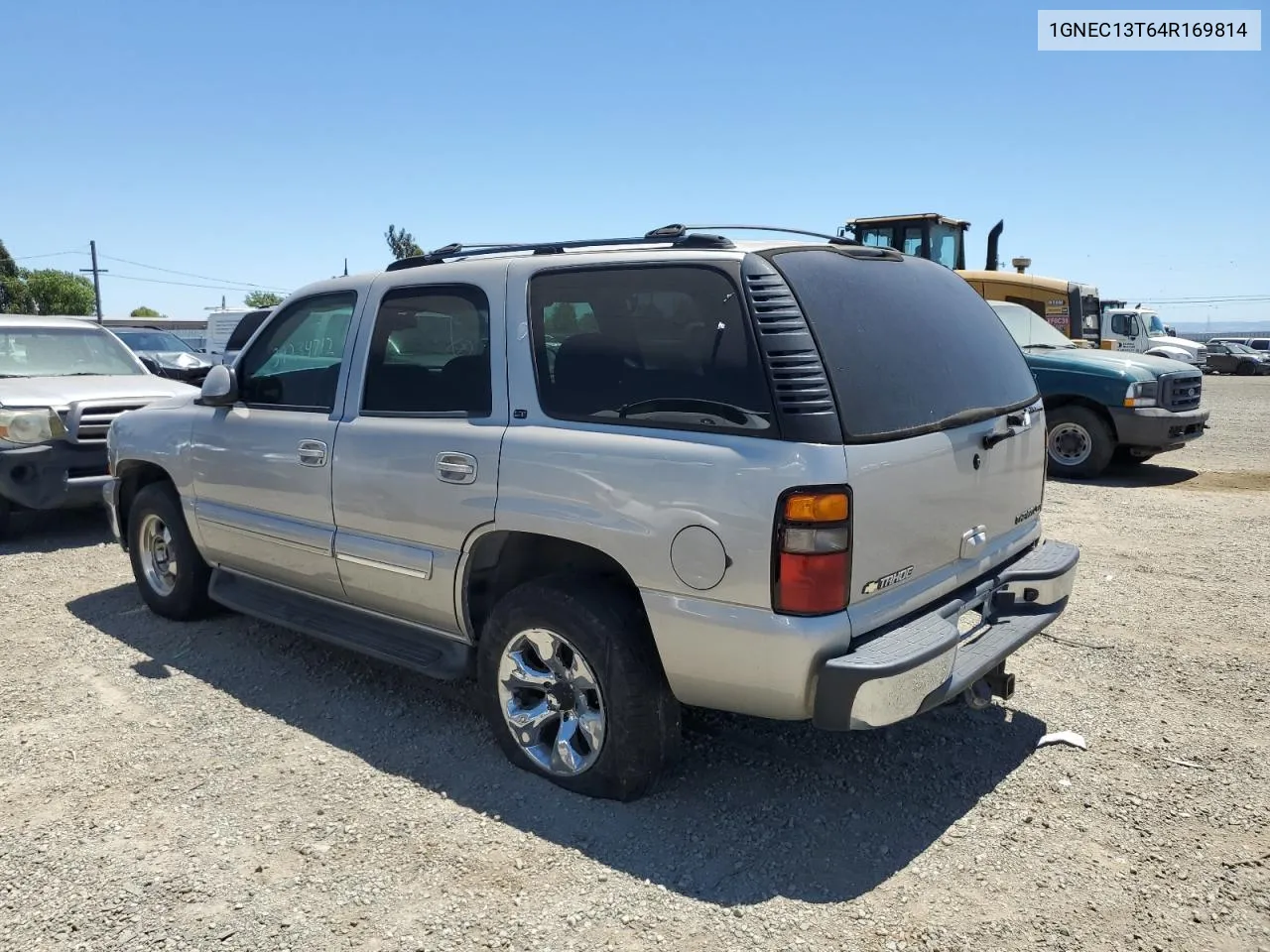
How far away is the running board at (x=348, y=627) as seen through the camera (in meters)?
3.74

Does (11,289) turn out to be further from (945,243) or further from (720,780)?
(720,780)

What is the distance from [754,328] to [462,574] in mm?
1497

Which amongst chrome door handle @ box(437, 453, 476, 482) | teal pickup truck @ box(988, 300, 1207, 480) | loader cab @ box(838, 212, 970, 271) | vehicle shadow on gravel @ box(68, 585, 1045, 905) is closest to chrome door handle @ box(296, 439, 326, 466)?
chrome door handle @ box(437, 453, 476, 482)

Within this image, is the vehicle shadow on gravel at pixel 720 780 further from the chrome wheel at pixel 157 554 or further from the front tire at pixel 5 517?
the front tire at pixel 5 517

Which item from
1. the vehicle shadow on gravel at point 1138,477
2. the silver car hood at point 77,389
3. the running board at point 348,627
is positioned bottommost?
the vehicle shadow on gravel at point 1138,477

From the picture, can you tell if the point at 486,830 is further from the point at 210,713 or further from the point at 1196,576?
the point at 1196,576

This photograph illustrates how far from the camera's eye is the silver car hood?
7273 millimetres

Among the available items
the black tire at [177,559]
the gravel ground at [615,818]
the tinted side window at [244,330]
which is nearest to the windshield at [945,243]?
the gravel ground at [615,818]

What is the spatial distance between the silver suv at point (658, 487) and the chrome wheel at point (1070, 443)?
21.8 ft

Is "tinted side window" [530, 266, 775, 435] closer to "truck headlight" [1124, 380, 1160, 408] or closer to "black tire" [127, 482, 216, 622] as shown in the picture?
"black tire" [127, 482, 216, 622]

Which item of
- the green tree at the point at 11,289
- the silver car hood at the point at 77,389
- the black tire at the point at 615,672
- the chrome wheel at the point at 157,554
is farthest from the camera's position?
the green tree at the point at 11,289

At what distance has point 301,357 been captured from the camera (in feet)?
14.6

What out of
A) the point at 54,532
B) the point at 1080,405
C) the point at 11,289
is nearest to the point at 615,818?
the point at 54,532

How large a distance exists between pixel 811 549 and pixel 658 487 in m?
0.53
